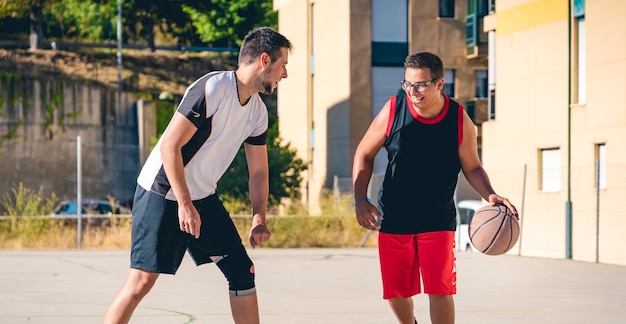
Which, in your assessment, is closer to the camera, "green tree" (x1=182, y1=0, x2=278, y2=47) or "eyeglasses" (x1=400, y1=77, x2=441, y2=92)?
"eyeglasses" (x1=400, y1=77, x2=441, y2=92)

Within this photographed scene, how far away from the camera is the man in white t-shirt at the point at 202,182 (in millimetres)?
7020

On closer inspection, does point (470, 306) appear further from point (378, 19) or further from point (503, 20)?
point (378, 19)

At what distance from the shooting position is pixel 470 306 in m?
11.8

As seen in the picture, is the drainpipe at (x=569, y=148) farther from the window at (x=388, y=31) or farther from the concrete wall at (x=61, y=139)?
the concrete wall at (x=61, y=139)

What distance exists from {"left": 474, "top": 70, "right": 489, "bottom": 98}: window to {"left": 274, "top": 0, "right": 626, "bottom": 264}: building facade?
0.15 feet

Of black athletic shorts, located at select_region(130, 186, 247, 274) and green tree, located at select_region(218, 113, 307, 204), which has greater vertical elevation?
black athletic shorts, located at select_region(130, 186, 247, 274)

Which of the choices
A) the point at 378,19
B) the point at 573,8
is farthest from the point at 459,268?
the point at 378,19

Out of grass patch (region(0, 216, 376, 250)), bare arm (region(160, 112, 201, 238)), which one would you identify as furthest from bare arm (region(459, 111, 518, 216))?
grass patch (region(0, 216, 376, 250))

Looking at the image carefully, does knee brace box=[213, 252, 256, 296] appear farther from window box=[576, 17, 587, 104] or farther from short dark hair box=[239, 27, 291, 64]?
window box=[576, 17, 587, 104]

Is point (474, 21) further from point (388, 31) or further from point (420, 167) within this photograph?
point (420, 167)

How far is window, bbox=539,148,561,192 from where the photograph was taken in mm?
26359

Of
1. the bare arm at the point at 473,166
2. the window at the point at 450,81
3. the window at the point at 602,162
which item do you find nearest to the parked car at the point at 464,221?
the window at the point at 602,162

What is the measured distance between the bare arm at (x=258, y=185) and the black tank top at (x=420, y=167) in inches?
31.5

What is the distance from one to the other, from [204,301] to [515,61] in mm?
16772
